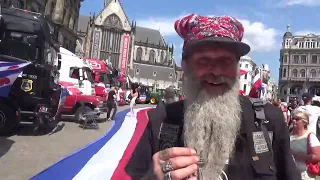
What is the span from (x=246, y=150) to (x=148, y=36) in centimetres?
9051

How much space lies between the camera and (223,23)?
5.45 ft

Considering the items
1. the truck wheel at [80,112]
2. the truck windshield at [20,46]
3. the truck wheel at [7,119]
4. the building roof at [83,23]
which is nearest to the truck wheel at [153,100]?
the truck wheel at [80,112]

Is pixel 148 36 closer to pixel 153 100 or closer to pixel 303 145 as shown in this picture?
pixel 153 100

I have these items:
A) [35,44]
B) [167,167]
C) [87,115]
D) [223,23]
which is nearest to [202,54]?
[223,23]

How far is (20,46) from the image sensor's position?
34.1ft

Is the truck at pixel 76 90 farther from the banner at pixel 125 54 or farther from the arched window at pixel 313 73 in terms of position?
the arched window at pixel 313 73

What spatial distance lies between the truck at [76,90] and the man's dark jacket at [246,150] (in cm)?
1236

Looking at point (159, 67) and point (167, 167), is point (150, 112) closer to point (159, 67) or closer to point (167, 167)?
point (167, 167)

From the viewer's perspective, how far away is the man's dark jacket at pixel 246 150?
62.2 inches

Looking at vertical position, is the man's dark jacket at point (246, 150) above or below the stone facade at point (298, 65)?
below

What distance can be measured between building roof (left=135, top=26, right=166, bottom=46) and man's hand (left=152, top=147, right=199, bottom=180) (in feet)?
290

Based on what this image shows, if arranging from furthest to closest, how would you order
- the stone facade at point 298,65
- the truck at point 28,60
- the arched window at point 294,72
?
the arched window at point 294,72
the stone facade at point 298,65
the truck at point 28,60

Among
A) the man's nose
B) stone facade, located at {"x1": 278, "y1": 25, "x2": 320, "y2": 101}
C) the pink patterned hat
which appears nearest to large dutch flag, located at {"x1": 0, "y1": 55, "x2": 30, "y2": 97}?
the pink patterned hat

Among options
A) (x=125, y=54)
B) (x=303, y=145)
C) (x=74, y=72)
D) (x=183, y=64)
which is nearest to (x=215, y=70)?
(x=183, y=64)
